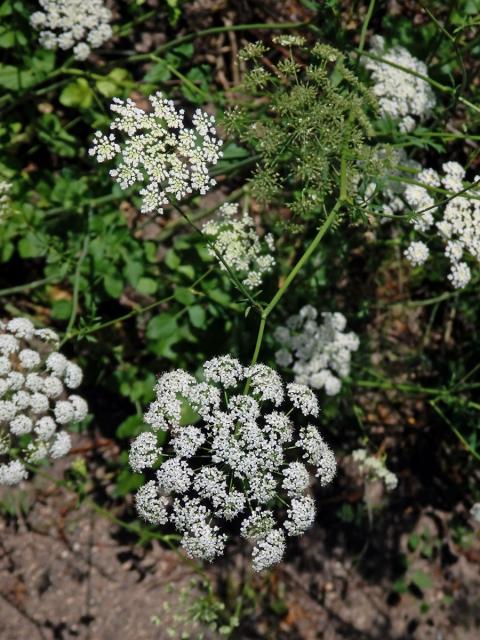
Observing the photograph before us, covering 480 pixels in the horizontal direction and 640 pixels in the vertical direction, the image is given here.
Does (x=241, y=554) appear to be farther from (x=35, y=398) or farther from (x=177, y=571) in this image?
(x=35, y=398)

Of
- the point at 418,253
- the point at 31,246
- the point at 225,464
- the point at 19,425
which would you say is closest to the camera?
the point at 225,464

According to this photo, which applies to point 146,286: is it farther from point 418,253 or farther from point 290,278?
point 418,253

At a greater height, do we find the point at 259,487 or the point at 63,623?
the point at 259,487

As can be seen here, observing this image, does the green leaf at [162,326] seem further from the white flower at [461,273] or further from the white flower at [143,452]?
the white flower at [461,273]

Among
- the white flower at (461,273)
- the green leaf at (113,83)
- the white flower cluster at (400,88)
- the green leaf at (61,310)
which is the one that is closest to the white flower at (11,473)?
the green leaf at (61,310)

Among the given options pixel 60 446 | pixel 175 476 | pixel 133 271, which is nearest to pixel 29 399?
pixel 60 446

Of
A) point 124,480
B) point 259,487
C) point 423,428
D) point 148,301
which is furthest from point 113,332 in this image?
point 423,428
